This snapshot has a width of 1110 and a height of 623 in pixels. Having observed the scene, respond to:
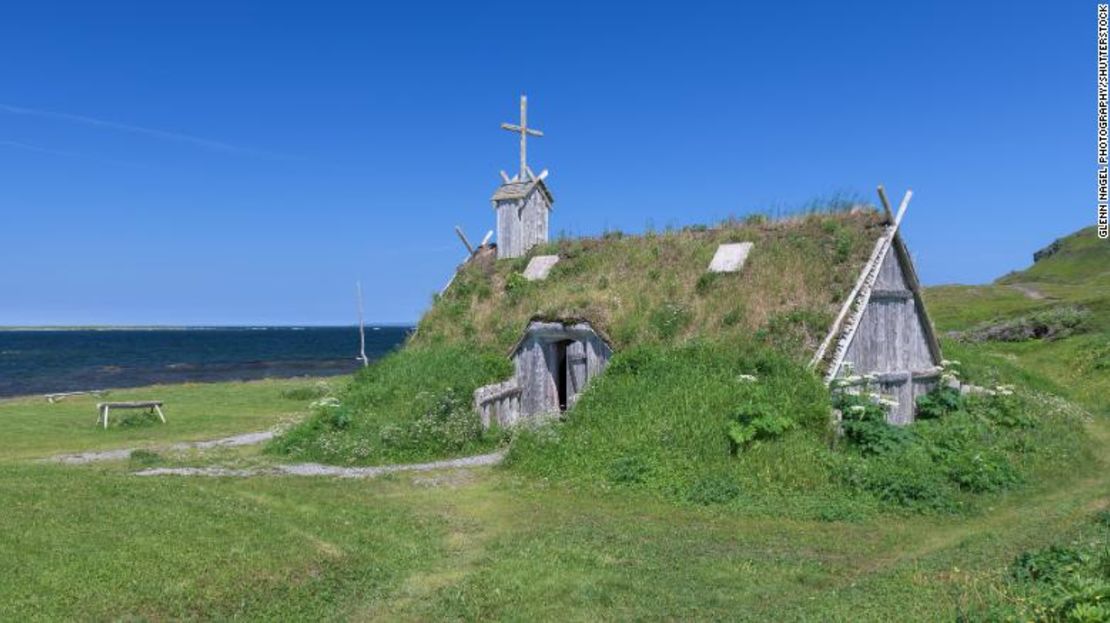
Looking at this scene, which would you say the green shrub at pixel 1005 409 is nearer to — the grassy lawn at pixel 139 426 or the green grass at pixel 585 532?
the green grass at pixel 585 532

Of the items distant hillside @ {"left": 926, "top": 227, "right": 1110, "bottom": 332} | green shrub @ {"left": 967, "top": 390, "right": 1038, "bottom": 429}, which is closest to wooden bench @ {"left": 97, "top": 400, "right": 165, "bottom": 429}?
green shrub @ {"left": 967, "top": 390, "right": 1038, "bottom": 429}

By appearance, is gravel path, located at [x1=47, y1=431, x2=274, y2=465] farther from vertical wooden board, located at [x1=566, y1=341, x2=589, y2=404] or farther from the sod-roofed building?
vertical wooden board, located at [x1=566, y1=341, x2=589, y2=404]

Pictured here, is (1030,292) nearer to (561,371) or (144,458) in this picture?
(561,371)

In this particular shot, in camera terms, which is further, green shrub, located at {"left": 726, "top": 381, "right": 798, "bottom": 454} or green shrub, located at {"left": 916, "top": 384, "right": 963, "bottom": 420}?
green shrub, located at {"left": 916, "top": 384, "right": 963, "bottom": 420}

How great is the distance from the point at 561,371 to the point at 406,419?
6.16m

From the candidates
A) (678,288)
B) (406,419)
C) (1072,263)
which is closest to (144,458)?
(406,419)

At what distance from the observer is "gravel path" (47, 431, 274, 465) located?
21.0 meters

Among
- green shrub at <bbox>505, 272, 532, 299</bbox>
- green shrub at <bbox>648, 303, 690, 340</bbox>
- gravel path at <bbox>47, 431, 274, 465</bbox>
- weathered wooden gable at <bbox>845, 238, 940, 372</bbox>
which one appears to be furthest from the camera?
green shrub at <bbox>505, 272, 532, 299</bbox>

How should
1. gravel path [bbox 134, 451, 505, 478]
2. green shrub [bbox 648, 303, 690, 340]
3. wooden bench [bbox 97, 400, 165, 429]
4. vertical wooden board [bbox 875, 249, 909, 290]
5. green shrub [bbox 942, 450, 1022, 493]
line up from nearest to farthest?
1. green shrub [bbox 942, 450, 1022, 493]
2. gravel path [bbox 134, 451, 505, 478]
3. vertical wooden board [bbox 875, 249, 909, 290]
4. green shrub [bbox 648, 303, 690, 340]
5. wooden bench [bbox 97, 400, 165, 429]

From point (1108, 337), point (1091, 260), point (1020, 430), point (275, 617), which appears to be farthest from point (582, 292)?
point (1091, 260)

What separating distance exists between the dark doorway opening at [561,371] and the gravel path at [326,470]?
4.66 metres

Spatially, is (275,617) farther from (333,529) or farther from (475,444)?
(475,444)

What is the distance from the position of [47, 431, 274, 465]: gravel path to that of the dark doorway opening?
8.94 m

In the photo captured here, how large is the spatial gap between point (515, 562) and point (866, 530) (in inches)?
236
